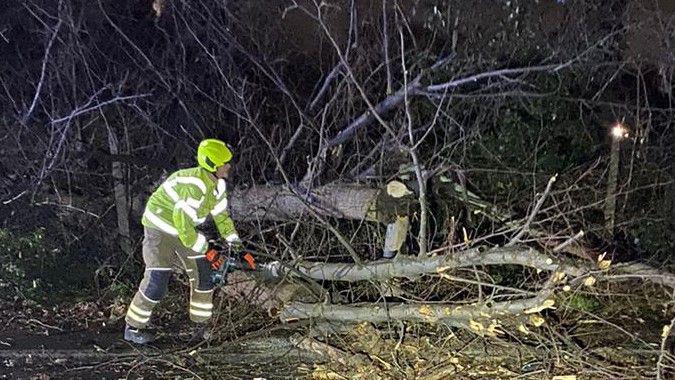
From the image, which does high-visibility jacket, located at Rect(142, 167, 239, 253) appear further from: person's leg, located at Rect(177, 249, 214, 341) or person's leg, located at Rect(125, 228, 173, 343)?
person's leg, located at Rect(177, 249, 214, 341)

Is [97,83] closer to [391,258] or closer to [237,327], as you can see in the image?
[237,327]

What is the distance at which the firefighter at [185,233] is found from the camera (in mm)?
4500

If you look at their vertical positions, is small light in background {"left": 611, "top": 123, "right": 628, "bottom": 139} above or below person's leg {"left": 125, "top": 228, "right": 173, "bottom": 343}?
above

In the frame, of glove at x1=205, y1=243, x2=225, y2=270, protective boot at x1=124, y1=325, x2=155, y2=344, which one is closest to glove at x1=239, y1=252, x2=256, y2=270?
glove at x1=205, y1=243, x2=225, y2=270

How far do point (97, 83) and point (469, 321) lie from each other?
16.2 feet

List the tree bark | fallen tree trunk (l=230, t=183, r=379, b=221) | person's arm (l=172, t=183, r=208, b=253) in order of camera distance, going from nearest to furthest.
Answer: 1. person's arm (l=172, t=183, r=208, b=253)
2. fallen tree trunk (l=230, t=183, r=379, b=221)
3. the tree bark

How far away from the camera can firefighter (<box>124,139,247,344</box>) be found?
4.50 meters

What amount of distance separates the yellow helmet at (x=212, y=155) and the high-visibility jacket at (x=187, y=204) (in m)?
0.06

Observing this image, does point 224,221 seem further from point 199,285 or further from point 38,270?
point 38,270

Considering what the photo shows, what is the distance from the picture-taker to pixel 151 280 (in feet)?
15.2

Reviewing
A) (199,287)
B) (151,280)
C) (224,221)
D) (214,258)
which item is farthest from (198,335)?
(224,221)

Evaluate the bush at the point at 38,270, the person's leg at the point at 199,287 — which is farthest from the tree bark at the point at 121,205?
the person's leg at the point at 199,287

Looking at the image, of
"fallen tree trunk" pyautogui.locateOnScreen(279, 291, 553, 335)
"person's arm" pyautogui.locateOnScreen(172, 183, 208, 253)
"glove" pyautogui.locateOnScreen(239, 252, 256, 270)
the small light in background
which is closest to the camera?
"fallen tree trunk" pyautogui.locateOnScreen(279, 291, 553, 335)

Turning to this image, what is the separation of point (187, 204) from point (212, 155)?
1.19ft
